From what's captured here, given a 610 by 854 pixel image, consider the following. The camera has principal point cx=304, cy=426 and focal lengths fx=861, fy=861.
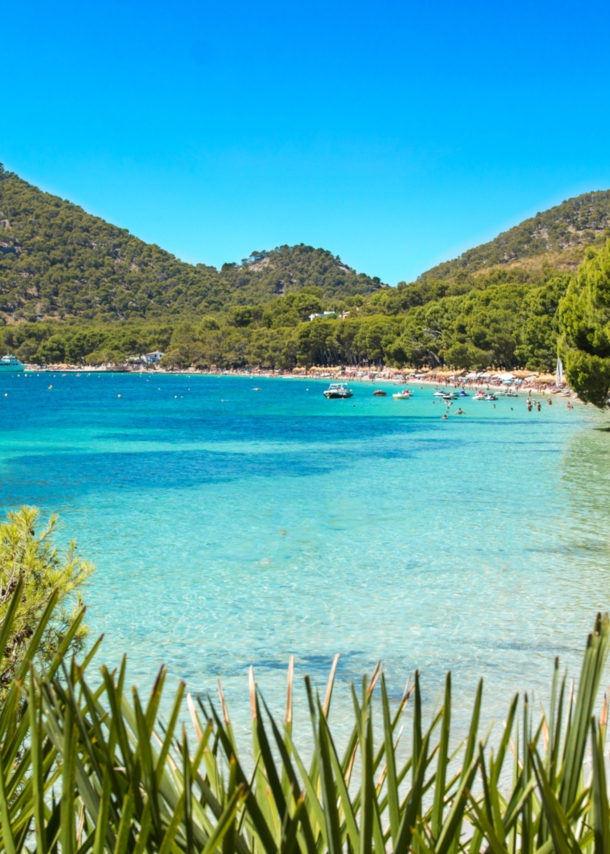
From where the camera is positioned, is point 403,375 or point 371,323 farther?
point 371,323

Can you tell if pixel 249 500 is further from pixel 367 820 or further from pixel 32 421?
pixel 32 421

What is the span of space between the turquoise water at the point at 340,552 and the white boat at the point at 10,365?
137 metres

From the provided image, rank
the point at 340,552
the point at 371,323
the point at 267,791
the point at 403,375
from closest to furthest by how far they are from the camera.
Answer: the point at 267,791 → the point at 340,552 → the point at 403,375 → the point at 371,323

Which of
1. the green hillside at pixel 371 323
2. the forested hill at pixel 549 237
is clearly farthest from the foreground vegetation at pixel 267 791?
the forested hill at pixel 549 237

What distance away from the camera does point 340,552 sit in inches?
545

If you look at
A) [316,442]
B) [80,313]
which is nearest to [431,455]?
→ [316,442]

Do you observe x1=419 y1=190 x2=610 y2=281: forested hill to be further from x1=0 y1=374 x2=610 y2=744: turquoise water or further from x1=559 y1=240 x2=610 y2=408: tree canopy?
x1=0 y1=374 x2=610 y2=744: turquoise water

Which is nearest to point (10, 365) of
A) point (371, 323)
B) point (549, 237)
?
point (371, 323)

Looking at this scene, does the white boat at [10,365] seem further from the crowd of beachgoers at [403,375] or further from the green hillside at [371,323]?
the green hillside at [371,323]

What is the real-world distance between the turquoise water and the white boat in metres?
137

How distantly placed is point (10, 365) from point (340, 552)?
531 feet

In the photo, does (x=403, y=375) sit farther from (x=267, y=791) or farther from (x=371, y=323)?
(x=267, y=791)

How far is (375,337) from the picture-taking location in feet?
364

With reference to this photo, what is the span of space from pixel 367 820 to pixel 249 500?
18598mm
